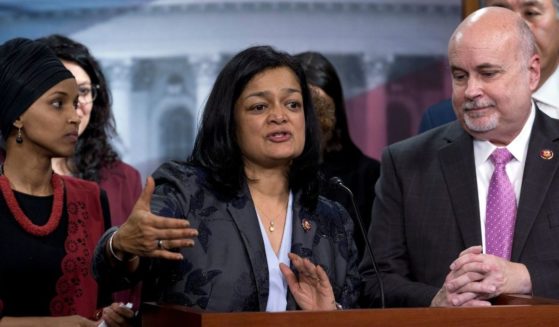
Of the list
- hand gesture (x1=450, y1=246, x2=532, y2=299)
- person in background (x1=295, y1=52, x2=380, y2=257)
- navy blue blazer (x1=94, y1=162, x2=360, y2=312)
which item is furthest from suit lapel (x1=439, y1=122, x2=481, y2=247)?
person in background (x1=295, y1=52, x2=380, y2=257)

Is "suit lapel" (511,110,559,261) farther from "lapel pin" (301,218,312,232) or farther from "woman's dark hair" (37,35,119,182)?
"woman's dark hair" (37,35,119,182)

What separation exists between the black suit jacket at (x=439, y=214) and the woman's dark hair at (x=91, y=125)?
48.7 inches

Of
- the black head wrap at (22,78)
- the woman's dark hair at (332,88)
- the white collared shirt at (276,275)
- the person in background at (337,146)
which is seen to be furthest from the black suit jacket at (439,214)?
the black head wrap at (22,78)

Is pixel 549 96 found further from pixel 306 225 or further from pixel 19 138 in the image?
pixel 19 138

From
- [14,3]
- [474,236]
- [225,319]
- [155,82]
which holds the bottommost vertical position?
[225,319]

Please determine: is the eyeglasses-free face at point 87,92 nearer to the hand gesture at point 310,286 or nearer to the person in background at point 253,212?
the person in background at point 253,212

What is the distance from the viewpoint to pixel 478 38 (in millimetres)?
3252

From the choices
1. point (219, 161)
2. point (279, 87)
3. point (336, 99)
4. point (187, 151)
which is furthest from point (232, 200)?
point (187, 151)

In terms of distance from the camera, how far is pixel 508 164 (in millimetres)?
3266

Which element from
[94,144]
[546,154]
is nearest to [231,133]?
[546,154]

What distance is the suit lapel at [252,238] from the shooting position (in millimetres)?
2857

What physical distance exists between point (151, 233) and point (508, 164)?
4.18 ft

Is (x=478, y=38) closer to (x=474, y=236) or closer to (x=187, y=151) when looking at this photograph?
(x=474, y=236)

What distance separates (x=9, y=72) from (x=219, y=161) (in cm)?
66
